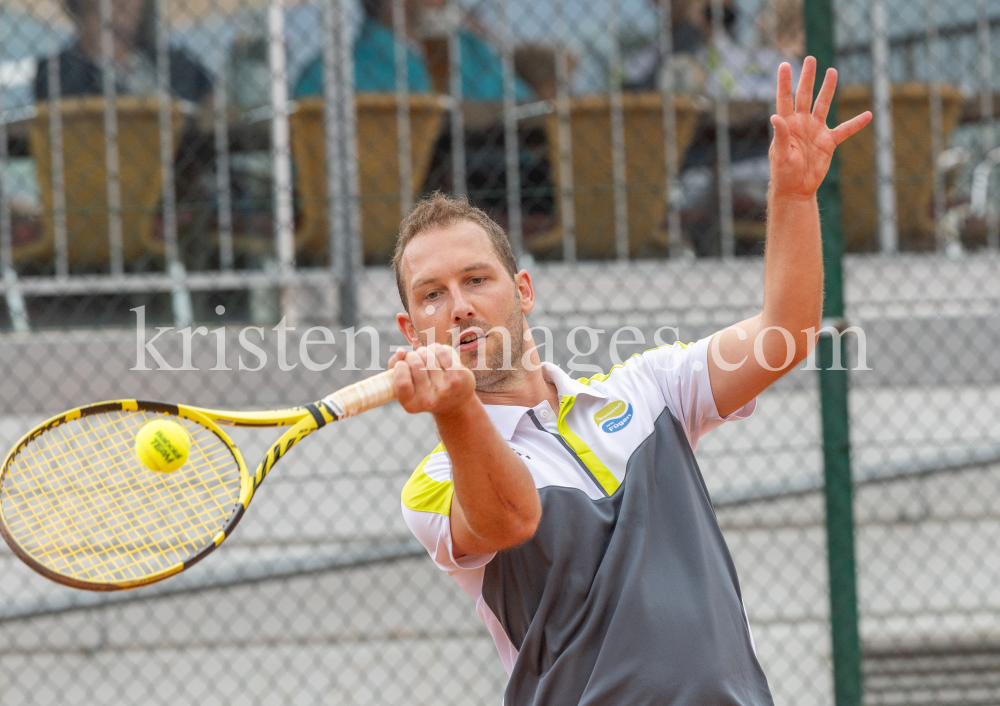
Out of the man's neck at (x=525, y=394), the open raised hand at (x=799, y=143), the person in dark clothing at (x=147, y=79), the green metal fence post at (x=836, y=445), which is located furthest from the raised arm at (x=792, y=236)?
the person in dark clothing at (x=147, y=79)

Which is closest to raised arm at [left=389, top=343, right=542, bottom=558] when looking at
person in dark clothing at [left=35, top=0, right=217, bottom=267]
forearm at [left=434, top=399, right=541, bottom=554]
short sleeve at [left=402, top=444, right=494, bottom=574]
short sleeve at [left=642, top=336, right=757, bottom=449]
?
forearm at [left=434, top=399, right=541, bottom=554]

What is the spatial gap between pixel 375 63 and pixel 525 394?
11.2 feet

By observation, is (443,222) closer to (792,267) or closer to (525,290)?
(525,290)

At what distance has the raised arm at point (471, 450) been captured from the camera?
53.2 inches

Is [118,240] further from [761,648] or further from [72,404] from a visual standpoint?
[761,648]

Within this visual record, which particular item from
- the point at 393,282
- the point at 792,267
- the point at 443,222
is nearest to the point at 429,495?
the point at 443,222

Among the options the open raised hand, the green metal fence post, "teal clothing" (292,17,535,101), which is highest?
"teal clothing" (292,17,535,101)

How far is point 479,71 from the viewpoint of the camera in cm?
502

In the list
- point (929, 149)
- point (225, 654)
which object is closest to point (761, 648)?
A: point (225, 654)

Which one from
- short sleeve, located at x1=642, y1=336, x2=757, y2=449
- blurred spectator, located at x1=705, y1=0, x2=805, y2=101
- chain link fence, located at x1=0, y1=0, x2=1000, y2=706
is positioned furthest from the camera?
blurred spectator, located at x1=705, y1=0, x2=805, y2=101

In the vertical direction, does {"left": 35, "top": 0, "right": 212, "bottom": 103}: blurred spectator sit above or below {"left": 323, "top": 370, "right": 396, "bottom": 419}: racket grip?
above

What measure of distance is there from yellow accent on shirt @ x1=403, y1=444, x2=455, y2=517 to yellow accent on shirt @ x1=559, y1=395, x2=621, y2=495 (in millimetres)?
245

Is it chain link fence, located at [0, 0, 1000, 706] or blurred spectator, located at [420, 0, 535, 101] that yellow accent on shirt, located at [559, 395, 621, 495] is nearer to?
chain link fence, located at [0, 0, 1000, 706]

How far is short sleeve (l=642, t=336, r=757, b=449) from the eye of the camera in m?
1.80
